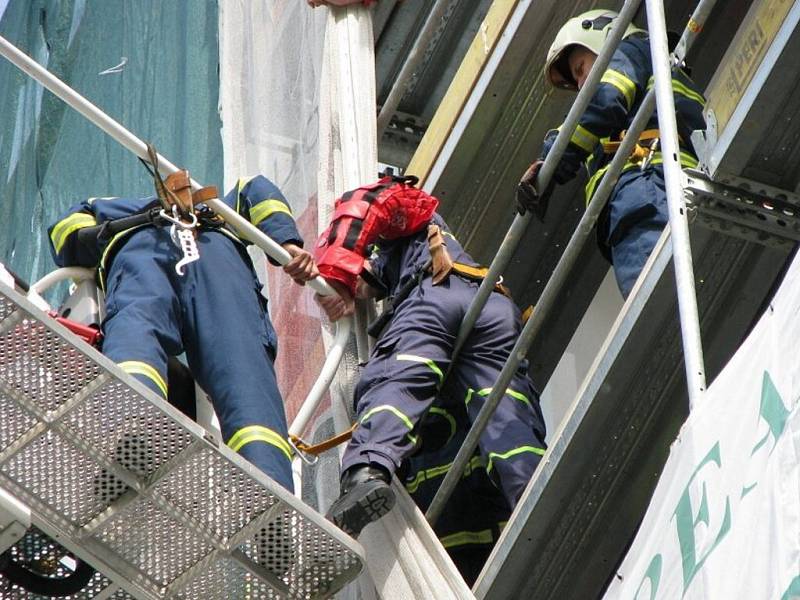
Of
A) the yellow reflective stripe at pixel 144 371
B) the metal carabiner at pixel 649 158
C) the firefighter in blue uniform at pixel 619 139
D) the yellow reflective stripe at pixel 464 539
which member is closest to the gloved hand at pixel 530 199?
the firefighter in blue uniform at pixel 619 139

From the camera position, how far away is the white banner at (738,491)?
4137 millimetres

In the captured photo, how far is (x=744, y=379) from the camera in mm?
4672

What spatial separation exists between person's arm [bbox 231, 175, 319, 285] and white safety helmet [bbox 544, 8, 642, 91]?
1.13 metres

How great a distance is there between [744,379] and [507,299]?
2545mm

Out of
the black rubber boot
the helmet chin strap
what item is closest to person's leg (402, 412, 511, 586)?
the black rubber boot

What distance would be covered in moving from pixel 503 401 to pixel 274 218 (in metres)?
1.19

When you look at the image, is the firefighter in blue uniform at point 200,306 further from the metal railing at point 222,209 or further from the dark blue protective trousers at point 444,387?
the dark blue protective trousers at point 444,387

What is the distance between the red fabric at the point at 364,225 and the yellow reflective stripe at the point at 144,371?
4.08 ft

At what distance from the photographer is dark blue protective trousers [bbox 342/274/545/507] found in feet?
21.4

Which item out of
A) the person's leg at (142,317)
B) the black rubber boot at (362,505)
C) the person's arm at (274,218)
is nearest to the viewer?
the black rubber boot at (362,505)

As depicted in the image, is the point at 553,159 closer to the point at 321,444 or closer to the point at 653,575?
the point at 321,444

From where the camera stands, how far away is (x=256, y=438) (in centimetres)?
642

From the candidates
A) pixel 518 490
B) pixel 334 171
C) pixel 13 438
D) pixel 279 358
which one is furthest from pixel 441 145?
pixel 13 438

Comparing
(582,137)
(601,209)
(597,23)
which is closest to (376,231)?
(582,137)
